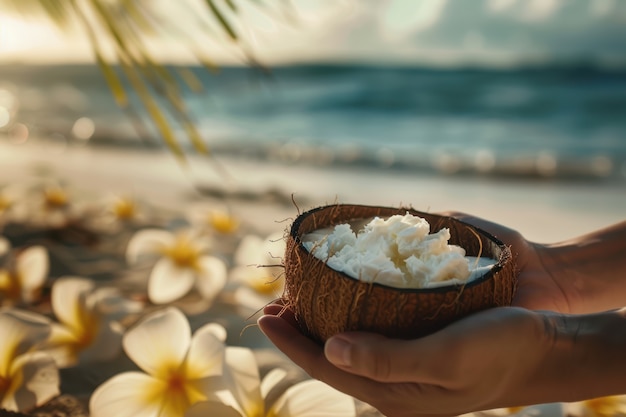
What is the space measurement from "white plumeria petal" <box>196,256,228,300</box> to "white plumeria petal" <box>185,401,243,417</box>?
1.71 feet

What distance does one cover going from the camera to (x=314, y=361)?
0.82m

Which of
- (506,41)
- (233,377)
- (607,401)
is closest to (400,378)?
(233,377)

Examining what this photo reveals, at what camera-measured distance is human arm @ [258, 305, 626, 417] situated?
26.9 inches

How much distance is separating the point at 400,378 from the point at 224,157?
3.81 meters

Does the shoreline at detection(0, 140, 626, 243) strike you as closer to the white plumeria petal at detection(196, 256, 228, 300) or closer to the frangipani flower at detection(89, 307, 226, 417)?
the white plumeria petal at detection(196, 256, 228, 300)

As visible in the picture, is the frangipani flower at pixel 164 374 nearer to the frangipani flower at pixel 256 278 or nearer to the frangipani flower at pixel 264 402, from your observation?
the frangipani flower at pixel 264 402

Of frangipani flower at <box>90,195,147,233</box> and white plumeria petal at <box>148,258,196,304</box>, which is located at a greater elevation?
frangipani flower at <box>90,195,147,233</box>

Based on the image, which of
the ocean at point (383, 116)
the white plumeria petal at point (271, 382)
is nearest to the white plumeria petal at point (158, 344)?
the white plumeria petal at point (271, 382)

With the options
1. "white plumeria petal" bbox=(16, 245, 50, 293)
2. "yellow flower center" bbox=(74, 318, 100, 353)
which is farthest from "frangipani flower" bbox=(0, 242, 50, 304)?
"yellow flower center" bbox=(74, 318, 100, 353)

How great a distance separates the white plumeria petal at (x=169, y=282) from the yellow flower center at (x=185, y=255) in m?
0.02

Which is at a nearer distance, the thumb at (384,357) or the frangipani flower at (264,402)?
the thumb at (384,357)

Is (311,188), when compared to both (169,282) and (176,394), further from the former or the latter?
(176,394)

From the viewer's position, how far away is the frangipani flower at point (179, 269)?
1.32 meters

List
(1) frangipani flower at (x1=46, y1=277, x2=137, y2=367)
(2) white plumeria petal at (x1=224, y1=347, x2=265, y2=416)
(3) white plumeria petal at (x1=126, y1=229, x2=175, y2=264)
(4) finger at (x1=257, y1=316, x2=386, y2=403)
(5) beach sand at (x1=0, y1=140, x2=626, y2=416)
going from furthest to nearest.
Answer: (5) beach sand at (x1=0, y1=140, x2=626, y2=416) → (3) white plumeria petal at (x1=126, y1=229, x2=175, y2=264) → (1) frangipani flower at (x1=46, y1=277, x2=137, y2=367) → (2) white plumeria petal at (x1=224, y1=347, x2=265, y2=416) → (4) finger at (x1=257, y1=316, x2=386, y2=403)
